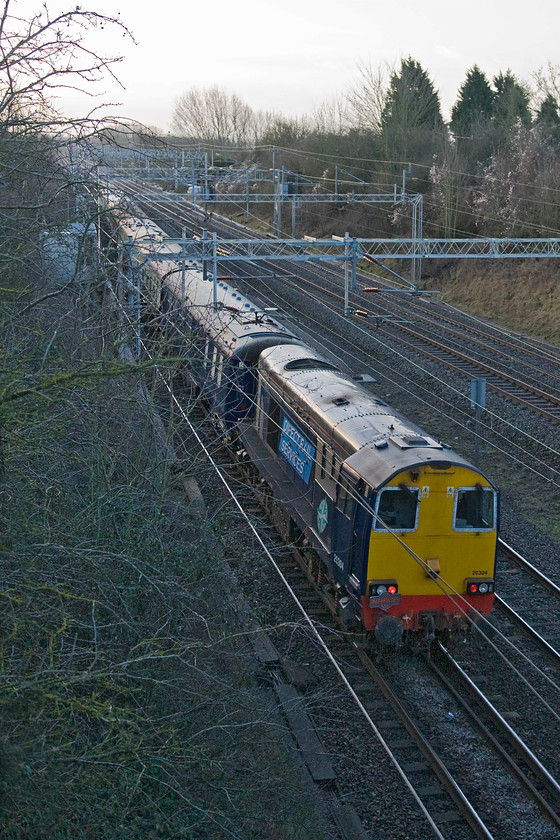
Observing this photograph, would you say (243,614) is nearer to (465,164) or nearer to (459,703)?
(459,703)

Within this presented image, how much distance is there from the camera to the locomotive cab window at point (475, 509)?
28.9ft

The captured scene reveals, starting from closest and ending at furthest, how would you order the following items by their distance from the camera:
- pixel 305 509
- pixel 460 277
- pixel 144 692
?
1. pixel 144 692
2. pixel 305 509
3. pixel 460 277

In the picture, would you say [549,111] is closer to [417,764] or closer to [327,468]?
[327,468]

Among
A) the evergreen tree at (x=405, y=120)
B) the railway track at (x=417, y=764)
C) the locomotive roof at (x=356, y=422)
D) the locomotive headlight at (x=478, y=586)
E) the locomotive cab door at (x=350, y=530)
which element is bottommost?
the railway track at (x=417, y=764)

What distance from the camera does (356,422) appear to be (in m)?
9.93

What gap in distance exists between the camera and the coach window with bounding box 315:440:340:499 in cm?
974

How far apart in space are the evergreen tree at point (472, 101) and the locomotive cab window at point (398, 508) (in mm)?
48110

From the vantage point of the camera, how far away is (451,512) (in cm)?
876

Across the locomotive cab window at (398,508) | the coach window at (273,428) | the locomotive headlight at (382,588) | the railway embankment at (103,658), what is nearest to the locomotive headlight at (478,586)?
the locomotive headlight at (382,588)

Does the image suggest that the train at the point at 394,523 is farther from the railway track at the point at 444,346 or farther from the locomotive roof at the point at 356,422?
the railway track at the point at 444,346

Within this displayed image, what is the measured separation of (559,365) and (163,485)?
58.5ft

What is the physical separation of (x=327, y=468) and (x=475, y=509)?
2.02m

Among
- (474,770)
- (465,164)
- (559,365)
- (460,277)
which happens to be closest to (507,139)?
(465,164)

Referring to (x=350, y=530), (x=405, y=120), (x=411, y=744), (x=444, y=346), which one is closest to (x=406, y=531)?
(x=350, y=530)
